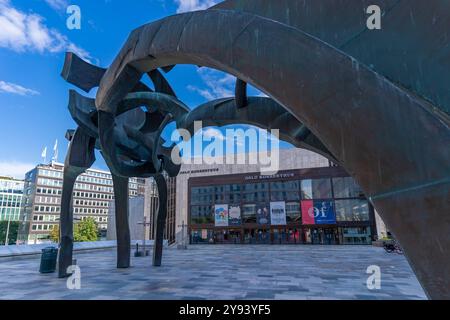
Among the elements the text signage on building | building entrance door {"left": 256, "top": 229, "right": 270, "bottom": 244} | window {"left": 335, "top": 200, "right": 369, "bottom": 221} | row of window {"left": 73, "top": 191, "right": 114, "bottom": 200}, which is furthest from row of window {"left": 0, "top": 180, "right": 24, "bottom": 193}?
window {"left": 335, "top": 200, "right": 369, "bottom": 221}

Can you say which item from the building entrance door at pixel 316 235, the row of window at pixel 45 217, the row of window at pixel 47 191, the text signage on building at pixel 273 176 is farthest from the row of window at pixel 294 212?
the row of window at pixel 45 217

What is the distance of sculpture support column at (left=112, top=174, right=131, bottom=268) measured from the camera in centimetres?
1455

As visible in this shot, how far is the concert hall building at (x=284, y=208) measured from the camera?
40969 mm

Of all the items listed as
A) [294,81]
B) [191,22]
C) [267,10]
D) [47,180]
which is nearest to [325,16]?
[267,10]

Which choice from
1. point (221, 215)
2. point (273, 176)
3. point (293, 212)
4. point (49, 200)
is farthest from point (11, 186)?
point (293, 212)

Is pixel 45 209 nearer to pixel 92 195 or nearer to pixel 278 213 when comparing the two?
pixel 92 195

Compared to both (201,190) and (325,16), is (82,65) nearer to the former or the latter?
(325,16)

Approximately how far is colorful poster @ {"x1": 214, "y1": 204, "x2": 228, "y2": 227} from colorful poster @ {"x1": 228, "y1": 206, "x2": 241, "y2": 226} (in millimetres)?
677

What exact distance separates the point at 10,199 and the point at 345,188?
113 metres

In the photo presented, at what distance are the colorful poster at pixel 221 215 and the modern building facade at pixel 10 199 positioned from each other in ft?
283

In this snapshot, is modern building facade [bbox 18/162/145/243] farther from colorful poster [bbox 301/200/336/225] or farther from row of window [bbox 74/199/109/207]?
colorful poster [bbox 301/200/336/225]

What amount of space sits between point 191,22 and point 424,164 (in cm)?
490

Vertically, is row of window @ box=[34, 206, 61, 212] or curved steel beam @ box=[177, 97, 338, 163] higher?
row of window @ box=[34, 206, 61, 212]

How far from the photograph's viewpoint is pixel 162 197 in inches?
610
